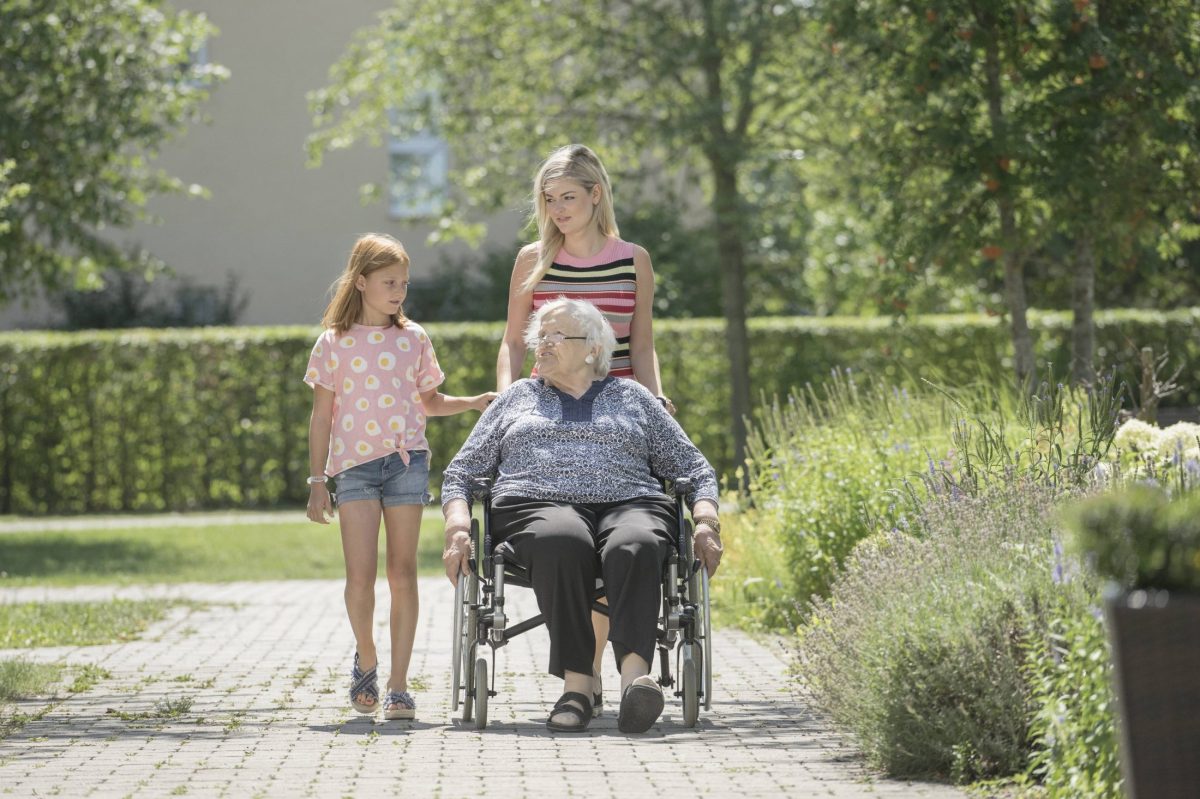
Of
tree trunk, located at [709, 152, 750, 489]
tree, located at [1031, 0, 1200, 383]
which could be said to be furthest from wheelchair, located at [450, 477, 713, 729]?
tree trunk, located at [709, 152, 750, 489]

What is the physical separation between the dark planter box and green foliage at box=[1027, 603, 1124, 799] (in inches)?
19.4

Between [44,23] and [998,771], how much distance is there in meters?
11.5

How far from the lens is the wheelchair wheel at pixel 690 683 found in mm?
5469

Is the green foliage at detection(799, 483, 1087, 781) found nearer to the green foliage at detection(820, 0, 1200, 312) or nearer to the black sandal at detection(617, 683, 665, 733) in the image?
the black sandal at detection(617, 683, 665, 733)

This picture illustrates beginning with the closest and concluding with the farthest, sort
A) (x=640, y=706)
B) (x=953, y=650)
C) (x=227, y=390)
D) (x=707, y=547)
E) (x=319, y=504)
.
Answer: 1. (x=953, y=650)
2. (x=640, y=706)
3. (x=707, y=547)
4. (x=319, y=504)
5. (x=227, y=390)

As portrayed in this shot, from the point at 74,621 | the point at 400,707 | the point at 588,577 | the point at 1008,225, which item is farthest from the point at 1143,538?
the point at 74,621

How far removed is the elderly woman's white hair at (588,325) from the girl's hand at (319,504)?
892 mm

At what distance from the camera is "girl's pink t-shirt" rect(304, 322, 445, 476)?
19.7ft

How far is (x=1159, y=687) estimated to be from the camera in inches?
130

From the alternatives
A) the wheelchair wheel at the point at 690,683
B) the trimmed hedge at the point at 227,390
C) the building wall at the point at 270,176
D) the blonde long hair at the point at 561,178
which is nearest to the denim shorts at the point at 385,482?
the blonde long hair at the point at 561,178

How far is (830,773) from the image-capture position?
4.83 m

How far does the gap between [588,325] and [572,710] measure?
4.41ft

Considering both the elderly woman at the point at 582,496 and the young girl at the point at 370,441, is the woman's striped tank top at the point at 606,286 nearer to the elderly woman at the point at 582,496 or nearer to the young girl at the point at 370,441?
the elderly woman at the point at 582,496

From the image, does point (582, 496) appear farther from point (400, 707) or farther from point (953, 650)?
point (953, 650)
